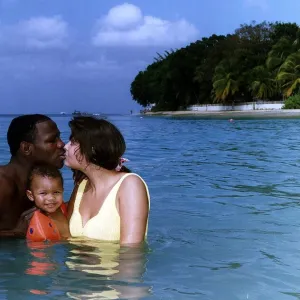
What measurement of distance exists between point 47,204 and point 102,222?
17.6 inches

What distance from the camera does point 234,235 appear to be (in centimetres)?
501

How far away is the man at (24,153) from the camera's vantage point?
389 centimetres

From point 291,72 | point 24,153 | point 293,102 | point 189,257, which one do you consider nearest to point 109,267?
point 189,257

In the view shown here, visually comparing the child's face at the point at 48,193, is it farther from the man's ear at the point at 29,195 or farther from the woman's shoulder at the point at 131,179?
the woman's shoulder at the point at 131,179

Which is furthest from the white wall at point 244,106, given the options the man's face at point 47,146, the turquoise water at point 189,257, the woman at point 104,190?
the woman at point 104,190

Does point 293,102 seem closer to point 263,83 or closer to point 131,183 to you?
point 263,83

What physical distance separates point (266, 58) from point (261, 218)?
55641 mm

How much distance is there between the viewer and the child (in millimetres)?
3588

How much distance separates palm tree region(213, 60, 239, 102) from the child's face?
5716 centimetres

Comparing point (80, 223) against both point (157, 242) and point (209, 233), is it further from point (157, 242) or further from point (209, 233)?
point (209, 233)

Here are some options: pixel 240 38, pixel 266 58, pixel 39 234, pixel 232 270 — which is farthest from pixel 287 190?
pixel 240 38

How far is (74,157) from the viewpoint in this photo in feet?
10.9

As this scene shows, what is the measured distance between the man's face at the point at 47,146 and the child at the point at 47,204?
213 mm

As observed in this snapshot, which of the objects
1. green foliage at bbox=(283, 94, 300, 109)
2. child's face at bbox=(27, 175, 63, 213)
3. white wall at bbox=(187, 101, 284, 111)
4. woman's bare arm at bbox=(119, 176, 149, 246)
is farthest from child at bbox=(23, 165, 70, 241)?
white wall at bbox=(187, 101, 284, 111)
